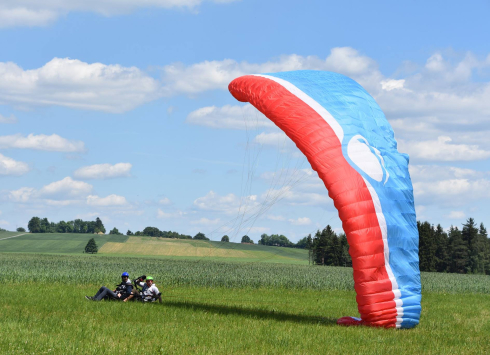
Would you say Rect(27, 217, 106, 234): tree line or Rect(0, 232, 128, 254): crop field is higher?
Rect(27, 217, 106, 234): tree line

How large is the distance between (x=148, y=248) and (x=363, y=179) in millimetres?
90798

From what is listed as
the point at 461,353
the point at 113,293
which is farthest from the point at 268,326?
the point at 113,293

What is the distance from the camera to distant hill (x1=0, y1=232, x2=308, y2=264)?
95938mm

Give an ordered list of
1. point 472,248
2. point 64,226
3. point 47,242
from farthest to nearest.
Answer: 1. point 64,226
2. point 47,242
3. point 472,248

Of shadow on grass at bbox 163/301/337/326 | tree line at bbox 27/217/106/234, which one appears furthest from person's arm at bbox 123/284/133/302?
tree line at bbox 27/217/106/234

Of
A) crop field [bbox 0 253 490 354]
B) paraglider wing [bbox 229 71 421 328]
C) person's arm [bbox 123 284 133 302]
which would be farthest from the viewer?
person's arm [bbox 123 284 133 302]

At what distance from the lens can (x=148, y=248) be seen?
101m

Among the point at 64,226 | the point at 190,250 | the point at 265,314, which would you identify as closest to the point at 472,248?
the point at 190,250

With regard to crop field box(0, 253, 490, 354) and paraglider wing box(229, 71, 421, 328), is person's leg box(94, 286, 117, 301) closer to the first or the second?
crop field box(0, 253, 490, 354)

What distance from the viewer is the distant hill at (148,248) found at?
315ft

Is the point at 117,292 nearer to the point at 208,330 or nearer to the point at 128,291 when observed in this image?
the point at 128,291

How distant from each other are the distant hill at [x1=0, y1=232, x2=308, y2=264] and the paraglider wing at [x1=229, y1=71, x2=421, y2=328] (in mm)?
76986

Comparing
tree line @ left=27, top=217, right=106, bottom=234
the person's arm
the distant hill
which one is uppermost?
tree line @ left=27, top=217, right=106, bottom=234

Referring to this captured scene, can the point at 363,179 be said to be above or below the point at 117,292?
above
